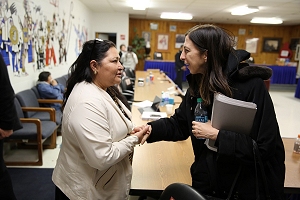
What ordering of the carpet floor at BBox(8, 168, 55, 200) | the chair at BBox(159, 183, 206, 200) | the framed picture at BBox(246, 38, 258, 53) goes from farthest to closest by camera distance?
the framed picture at BBox(246, 38, 258, 53)
the carpet floor at BBox(8, 168, 55, 200)
the chair at BBox(159, 183, 206, 200)

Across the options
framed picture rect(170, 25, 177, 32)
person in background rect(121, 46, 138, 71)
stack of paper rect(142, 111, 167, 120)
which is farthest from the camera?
framed picture rect(170, 25, 177, 32)

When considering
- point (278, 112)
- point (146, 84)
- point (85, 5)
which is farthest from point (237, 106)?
point (85, 5)

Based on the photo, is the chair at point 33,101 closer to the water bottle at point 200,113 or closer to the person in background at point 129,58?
the water bottle at point 200,113

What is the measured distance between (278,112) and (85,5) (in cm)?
684

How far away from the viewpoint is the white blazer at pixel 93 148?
1.21m

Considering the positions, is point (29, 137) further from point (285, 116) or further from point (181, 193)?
point (285, 116)

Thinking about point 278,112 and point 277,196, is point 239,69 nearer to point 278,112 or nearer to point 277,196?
point 277,196

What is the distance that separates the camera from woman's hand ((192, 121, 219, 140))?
3.79ft

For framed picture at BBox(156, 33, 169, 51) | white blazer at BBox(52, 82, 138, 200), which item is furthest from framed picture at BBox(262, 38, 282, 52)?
white blazer at BBox(52, 82, 138, 200)

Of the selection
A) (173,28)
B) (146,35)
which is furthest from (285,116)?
(146,35)

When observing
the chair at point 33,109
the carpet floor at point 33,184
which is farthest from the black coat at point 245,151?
the chair at point 33,109

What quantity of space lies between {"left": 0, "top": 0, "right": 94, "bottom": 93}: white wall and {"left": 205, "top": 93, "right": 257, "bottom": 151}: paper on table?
2977 millimetres

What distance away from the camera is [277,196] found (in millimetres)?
1157

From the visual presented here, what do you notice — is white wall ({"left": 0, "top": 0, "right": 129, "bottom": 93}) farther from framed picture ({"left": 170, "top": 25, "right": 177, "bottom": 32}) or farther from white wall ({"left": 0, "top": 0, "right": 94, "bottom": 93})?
framed picture ({"left": 170, "top": 25, "right": 177, "bottom": 32})
